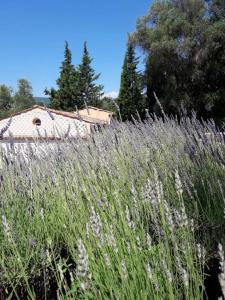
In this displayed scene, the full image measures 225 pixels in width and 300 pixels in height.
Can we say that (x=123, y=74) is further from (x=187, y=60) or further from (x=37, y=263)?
(x=37, y=263)

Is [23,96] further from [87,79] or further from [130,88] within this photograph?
[130,88]

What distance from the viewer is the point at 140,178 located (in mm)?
2664

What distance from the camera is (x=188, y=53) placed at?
2472cm

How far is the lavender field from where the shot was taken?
1635 millimetres

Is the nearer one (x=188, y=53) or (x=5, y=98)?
(x=188, y=53)

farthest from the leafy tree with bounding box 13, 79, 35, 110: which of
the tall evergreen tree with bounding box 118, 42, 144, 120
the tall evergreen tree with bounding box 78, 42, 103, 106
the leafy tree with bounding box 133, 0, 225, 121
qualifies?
the leafy tree with bounding box 133, 0, 225, 121

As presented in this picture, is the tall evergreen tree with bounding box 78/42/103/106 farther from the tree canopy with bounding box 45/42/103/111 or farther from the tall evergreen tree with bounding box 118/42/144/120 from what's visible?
the tall evergreen tree with bounding box 118/42/144/120

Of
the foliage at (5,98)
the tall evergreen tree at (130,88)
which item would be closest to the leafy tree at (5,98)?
the foliage at (5,98)

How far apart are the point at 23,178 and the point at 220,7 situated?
26.3m

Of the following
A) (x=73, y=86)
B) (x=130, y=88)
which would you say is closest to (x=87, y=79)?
(x=73, y=86)

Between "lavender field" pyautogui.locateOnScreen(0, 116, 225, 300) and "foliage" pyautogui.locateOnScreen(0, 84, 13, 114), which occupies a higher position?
"foliage" pyautogui.locateOnScreen(0, 84, 13, 114)

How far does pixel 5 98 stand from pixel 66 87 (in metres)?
33.3

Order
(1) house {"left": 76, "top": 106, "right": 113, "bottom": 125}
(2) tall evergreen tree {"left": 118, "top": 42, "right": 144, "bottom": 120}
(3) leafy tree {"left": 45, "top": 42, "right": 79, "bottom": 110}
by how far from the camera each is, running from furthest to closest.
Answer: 1. (3) leafy tree {"left": 45, "top": 42, "right": 79, "bottom": 110}
2. (2) tall evergreen tree {"left": 118, "top": 42, "right": 144, "bottom": 120}
3. (1) house {"left": 76, "top": 106, "right": 113, "bottom": 125}

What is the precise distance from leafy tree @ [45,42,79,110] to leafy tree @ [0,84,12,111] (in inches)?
1188
